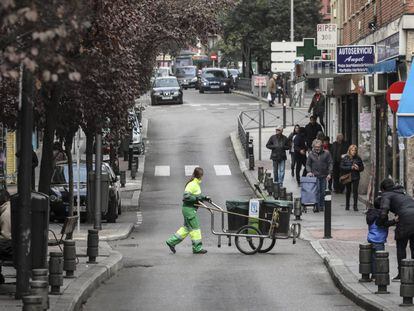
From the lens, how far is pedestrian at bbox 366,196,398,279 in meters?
15.8

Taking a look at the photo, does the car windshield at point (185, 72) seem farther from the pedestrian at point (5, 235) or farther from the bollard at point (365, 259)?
the pedestrian at point (5, 235)

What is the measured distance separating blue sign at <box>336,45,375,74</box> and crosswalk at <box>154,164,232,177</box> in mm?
13725

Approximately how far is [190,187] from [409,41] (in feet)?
25.5

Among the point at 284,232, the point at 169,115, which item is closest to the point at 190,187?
the point at 284,232

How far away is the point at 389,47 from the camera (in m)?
28.8

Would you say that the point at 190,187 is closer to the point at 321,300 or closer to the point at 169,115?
the point at 321,300

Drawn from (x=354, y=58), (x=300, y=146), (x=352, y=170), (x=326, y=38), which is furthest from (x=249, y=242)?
(x=326, y=38)

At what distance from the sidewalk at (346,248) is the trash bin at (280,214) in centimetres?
90

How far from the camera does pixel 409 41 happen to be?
26.5 meters

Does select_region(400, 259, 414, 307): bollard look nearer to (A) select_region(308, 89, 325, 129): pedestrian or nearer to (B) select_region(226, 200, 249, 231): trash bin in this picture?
(B) select_region(226, 200, 249, 231): trash bin

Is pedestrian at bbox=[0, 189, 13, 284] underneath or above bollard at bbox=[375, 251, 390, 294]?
above

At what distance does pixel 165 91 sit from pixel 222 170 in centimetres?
2721

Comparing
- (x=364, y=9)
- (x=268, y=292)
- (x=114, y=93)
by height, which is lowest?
(x=268, y=292)

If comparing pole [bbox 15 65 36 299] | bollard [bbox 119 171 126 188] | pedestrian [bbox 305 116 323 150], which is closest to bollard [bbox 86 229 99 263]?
pole [bbox 15 65 36 299]
